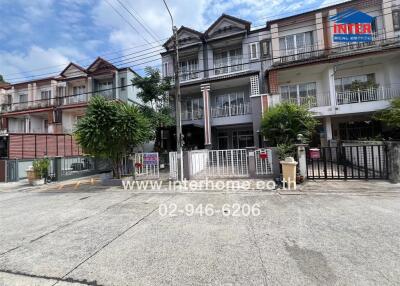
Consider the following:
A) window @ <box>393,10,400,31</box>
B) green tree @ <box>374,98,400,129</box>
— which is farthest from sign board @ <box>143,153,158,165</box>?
window @ <box>393,10,400,31</box>

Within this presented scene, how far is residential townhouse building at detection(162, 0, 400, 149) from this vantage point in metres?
14.0

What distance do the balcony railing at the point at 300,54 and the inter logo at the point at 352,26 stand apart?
1348 millimetres

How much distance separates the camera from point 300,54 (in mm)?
15172

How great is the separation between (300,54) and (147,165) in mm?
13492

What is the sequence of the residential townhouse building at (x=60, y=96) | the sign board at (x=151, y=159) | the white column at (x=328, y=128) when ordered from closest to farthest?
1. the sign board at (x=151, y=159)
2. the white column at (x=328, y=128)
3. the residential townhouse building at (x=60, y=96)

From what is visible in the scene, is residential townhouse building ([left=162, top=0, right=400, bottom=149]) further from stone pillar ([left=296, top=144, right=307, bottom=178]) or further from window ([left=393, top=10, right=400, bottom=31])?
stone pillar ([left=296, top=144, right=307, bottom=178])

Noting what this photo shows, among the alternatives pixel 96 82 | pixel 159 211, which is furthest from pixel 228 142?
pixel 96 82

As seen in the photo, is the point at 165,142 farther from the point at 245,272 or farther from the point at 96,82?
the point at 245,272

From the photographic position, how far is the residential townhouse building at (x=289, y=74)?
45.9ft

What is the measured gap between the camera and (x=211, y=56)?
18078 millimetres

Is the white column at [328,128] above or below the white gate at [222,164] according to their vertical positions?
above

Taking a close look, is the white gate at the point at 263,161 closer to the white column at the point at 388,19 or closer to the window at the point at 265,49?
the window at the point at 265,49

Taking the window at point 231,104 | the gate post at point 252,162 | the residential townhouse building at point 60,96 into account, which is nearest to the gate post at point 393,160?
the gate post at point 252,162

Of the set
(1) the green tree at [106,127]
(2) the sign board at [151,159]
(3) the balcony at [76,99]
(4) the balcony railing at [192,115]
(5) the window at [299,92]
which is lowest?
(2) the sign board at [151,159]
